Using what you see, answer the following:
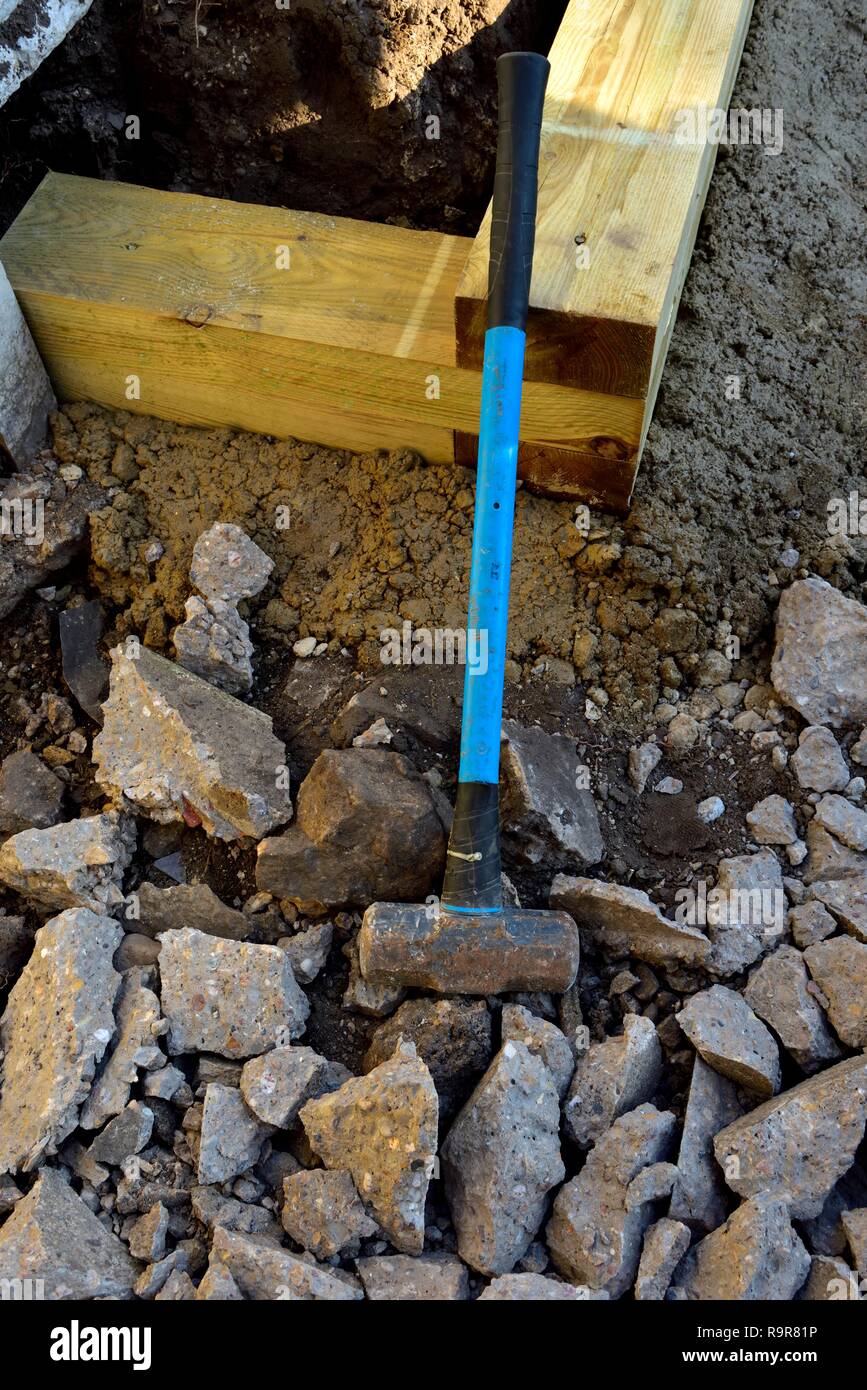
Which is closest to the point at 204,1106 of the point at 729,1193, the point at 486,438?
the point at 729,1193

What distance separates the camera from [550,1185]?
1.83 metres

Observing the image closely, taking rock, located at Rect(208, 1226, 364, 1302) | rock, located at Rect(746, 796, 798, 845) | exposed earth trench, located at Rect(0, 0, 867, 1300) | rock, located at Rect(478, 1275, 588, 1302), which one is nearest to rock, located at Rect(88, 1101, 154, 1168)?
exposed earth trench, located at Rect(0, 0, 867, 1300)

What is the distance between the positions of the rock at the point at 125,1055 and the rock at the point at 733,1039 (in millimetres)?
952

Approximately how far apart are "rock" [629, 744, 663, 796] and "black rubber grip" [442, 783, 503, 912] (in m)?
0.41

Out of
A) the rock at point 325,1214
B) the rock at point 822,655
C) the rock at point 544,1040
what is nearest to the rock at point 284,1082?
the rock at point 325,1214

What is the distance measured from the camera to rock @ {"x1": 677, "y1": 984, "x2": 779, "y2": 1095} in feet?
6.38

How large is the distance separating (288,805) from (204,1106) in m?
0.62

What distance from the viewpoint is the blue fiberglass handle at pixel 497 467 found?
2.11m

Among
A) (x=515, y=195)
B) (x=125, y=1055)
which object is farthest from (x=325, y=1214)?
(x=515, y=195)

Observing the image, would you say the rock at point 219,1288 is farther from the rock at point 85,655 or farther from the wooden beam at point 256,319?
the wooden beam at point 256,319

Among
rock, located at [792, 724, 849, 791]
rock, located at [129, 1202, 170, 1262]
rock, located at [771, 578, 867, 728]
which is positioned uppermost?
rock, located at [771, 578, 867, 728]

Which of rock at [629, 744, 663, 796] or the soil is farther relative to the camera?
the soil

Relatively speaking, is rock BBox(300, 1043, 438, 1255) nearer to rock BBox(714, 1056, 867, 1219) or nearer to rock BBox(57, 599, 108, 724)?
rock BBox(714, 1056, 867, 1219)

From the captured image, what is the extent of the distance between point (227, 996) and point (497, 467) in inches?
44.3
